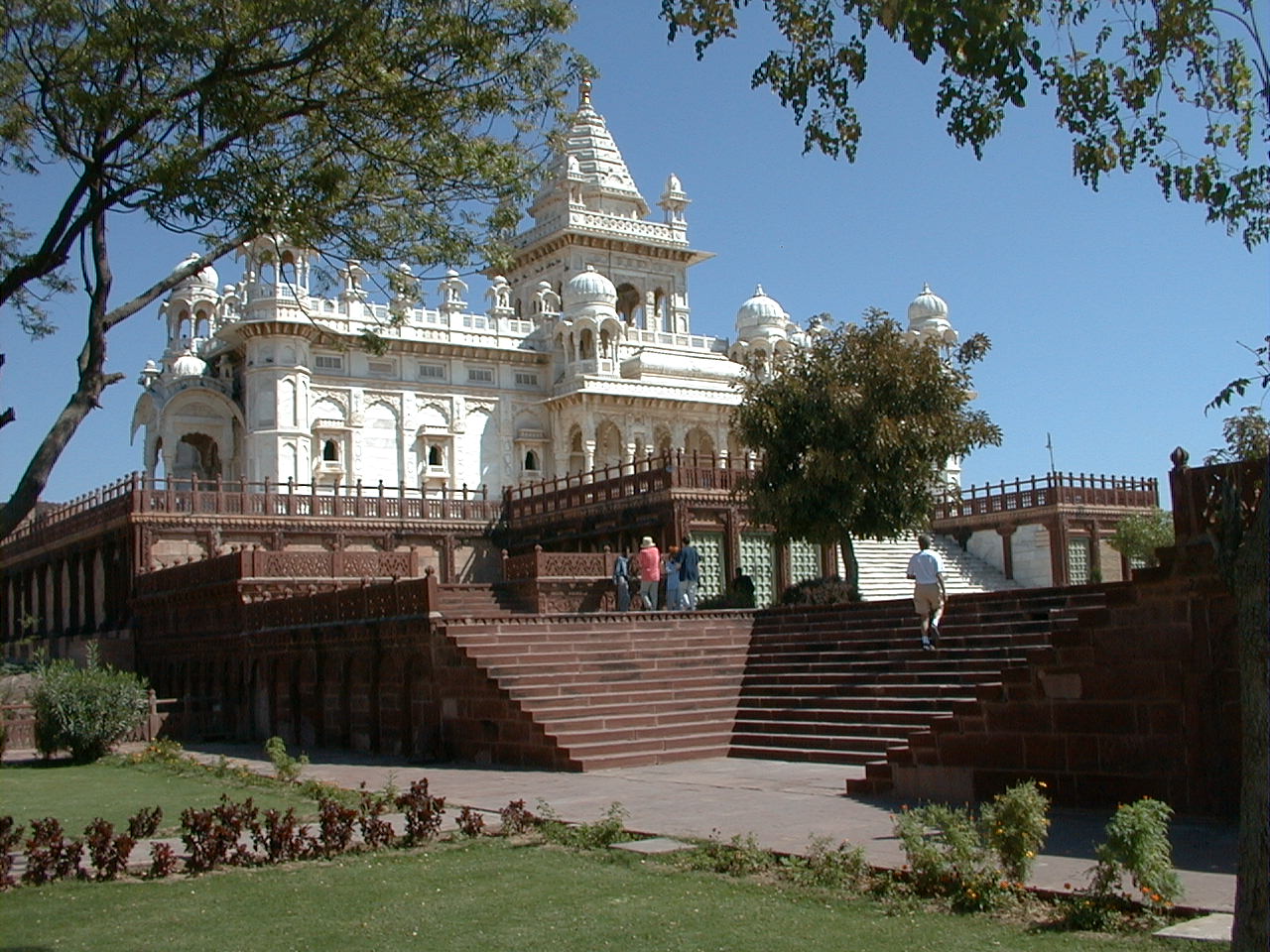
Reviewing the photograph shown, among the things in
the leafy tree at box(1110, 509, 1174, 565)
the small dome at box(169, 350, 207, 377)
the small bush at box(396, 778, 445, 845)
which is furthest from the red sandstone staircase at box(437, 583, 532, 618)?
the small dome at box(169, 350, 207, 377)

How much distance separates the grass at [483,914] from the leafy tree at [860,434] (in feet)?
58.2

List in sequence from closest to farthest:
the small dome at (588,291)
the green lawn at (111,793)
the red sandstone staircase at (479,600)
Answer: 1. the green lawn at (111,793)
2. the red sandstone staircase at (479,600)
3. the small dome at (588,291)

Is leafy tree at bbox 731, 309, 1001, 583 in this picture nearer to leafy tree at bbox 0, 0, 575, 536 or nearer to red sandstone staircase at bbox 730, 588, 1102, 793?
red sandstone staircase at bbox 730, 588, 1102, 793

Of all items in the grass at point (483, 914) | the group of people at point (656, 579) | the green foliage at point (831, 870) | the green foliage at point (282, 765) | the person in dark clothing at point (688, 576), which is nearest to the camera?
the grass at point (483, 914)

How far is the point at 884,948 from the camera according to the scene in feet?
24.6

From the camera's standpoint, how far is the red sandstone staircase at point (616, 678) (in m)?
18.5

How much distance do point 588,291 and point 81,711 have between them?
33071 mm

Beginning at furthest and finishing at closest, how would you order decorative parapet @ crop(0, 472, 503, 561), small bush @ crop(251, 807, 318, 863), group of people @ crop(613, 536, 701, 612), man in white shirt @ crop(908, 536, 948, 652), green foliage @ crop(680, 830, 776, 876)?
1. decorative parapet @ crop(0, 472, 503, 561)
2. group of people @ crop(613, 536, 701, 612)
3. man in white shirt @ crop(908, 536, 948, 652)
4. small bush @ crop(251, 807, 318, 863)
5. green foliage @ crop(680, 830, 776, 876)

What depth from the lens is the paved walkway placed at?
981 centimetres

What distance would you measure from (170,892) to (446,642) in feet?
34.7

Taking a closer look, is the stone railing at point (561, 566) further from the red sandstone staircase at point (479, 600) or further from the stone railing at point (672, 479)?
the stone railing at point (672, 479)

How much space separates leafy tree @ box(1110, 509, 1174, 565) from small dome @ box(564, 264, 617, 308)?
23.5 m

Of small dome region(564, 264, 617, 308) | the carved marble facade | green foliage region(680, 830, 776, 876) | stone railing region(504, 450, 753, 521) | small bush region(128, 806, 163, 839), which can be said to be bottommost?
green foliage region(680, 830, 776, 876)

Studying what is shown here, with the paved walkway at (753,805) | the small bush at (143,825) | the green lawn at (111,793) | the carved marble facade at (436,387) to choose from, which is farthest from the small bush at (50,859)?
the carved marble facade at (436,387)
